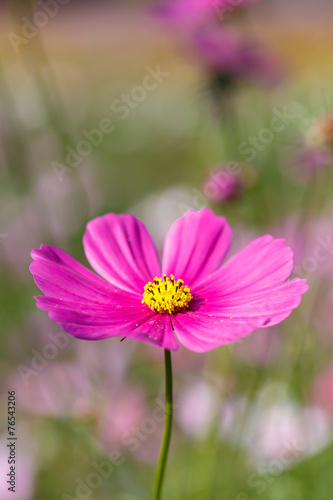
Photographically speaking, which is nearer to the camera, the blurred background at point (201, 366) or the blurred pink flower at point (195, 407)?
the blurred background at point (201, 366)

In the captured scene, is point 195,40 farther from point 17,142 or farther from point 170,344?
point 170,344

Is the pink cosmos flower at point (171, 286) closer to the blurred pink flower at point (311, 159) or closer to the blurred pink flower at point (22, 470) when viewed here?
the blurred pink flower at point (311, 159)

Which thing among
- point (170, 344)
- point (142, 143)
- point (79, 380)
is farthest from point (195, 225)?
point (142, 143)

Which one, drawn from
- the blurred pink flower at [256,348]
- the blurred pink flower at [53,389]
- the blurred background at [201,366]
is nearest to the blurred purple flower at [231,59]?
the blurred background at [201,366]

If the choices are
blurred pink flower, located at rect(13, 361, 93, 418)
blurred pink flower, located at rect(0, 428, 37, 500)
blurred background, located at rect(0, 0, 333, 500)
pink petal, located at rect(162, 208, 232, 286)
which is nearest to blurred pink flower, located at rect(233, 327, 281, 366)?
blurred background, located at rect(0, 0, 333, 500)

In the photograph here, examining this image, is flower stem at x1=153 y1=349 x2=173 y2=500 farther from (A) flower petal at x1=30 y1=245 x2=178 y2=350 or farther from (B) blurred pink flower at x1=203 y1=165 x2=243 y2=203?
(B) blurred pink flower at x1=203 y1=165 x2=243 y2=203

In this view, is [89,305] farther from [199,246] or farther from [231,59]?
[231,59]

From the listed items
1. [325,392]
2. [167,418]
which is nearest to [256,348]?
[325,392]

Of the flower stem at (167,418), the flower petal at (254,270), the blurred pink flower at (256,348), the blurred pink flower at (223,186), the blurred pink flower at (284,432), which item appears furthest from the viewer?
the blurred pink flower at (256,348)

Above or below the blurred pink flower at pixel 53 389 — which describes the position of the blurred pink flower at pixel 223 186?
above
